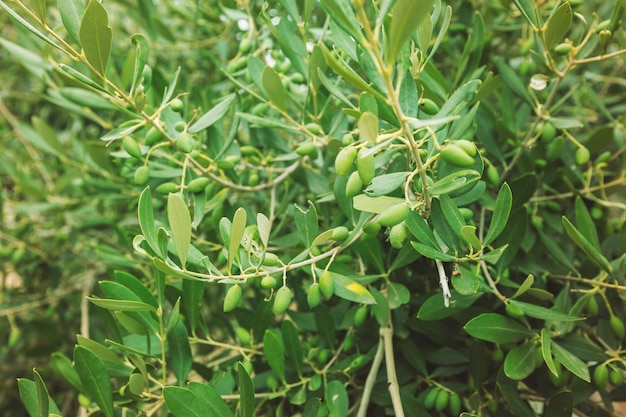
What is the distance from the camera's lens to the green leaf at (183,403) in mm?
549

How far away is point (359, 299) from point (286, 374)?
0.27m

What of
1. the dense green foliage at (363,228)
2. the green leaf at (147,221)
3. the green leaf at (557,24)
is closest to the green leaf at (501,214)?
the dense green foliage at (363,228)

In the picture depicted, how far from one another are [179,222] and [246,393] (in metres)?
0.21

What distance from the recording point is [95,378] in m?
0.60

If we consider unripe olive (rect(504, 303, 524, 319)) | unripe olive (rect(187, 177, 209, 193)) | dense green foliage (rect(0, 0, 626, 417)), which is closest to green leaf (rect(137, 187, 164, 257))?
dense green foliage (rect(0, 0, 626, 417))

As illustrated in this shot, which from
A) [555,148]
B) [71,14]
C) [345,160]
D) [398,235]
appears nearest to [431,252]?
[398,235]

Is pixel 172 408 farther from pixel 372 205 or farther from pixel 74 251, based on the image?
pixel 74 251

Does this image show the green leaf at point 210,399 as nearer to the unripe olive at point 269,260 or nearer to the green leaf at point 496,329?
the unripe olive at point 269,260

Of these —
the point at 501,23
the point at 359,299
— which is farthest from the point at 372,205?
the point at 501,23

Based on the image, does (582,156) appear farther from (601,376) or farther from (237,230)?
(237,230)

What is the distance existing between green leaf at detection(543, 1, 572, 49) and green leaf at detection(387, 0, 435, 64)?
0.93 feet

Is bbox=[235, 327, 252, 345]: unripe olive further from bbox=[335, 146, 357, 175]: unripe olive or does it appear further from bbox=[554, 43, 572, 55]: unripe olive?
bbox=[554, 43, 572, 55]: unripe olive

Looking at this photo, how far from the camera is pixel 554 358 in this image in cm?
64

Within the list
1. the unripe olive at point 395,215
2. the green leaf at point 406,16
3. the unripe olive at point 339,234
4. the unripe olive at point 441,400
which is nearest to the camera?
the green leaf at point 406,16
